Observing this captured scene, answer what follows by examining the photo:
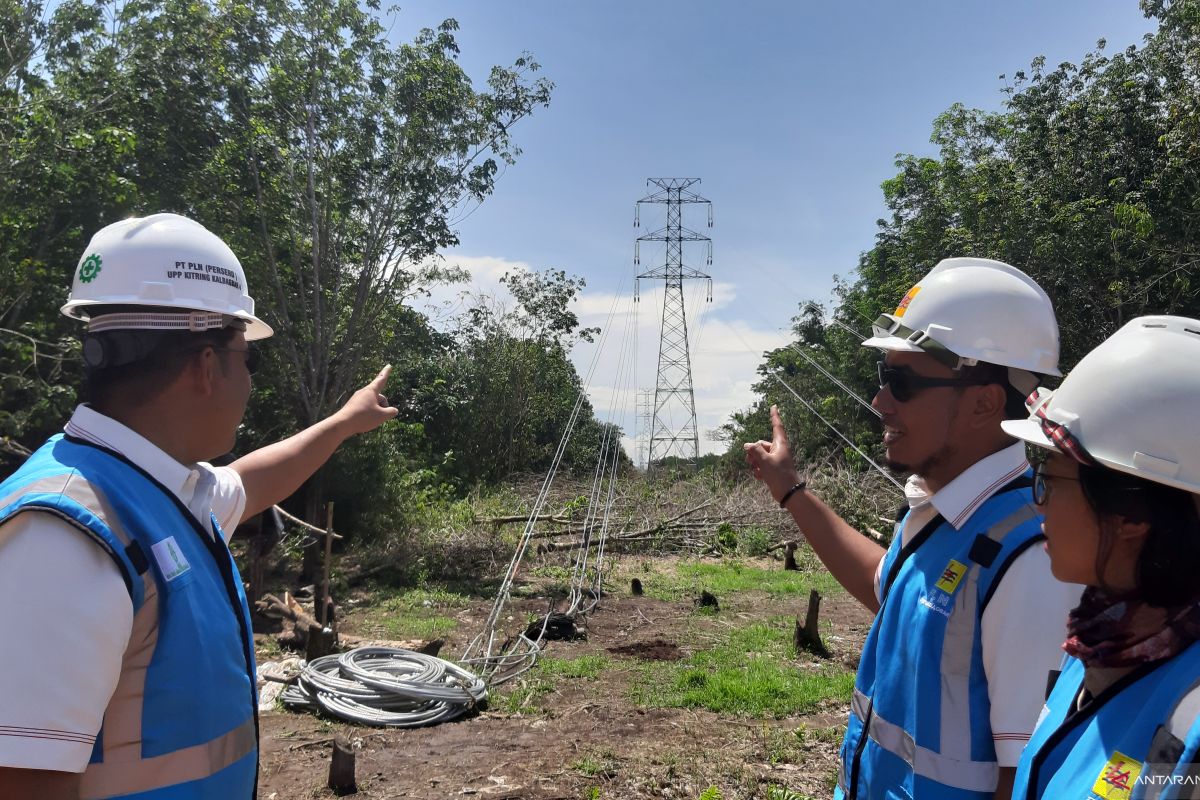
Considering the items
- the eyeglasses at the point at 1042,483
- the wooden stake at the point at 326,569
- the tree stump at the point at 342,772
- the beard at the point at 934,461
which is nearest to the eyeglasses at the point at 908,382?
the beard at the point at 934,461

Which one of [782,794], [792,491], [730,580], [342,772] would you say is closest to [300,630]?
Answer: [342,772]

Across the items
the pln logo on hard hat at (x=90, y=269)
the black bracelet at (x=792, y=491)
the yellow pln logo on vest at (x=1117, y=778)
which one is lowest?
the yellow pln logo on vest at (x=1117, y=778)

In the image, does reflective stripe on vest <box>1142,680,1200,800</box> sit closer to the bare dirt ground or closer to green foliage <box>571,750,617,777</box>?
the bare dirt ground

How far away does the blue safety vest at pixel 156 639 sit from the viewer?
1.41m

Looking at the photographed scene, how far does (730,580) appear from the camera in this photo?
1322cm

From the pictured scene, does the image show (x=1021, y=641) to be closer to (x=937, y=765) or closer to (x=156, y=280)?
(x=937, y=765)

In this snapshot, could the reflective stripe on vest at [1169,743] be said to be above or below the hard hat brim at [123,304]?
below

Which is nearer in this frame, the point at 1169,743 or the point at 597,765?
the point at 1169,743

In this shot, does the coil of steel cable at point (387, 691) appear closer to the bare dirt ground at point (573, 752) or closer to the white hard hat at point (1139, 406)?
the bare dirt ground at point (573, 752)

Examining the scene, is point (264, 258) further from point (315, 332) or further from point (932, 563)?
point (932, 563)

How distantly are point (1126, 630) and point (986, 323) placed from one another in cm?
108

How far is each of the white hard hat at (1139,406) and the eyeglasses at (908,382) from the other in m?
0.72

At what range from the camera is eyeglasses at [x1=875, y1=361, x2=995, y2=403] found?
2.10m

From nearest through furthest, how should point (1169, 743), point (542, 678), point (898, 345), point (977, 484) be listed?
point (1169, 743) → point (977, 484) → point (898, 345) → point (542, 678)
